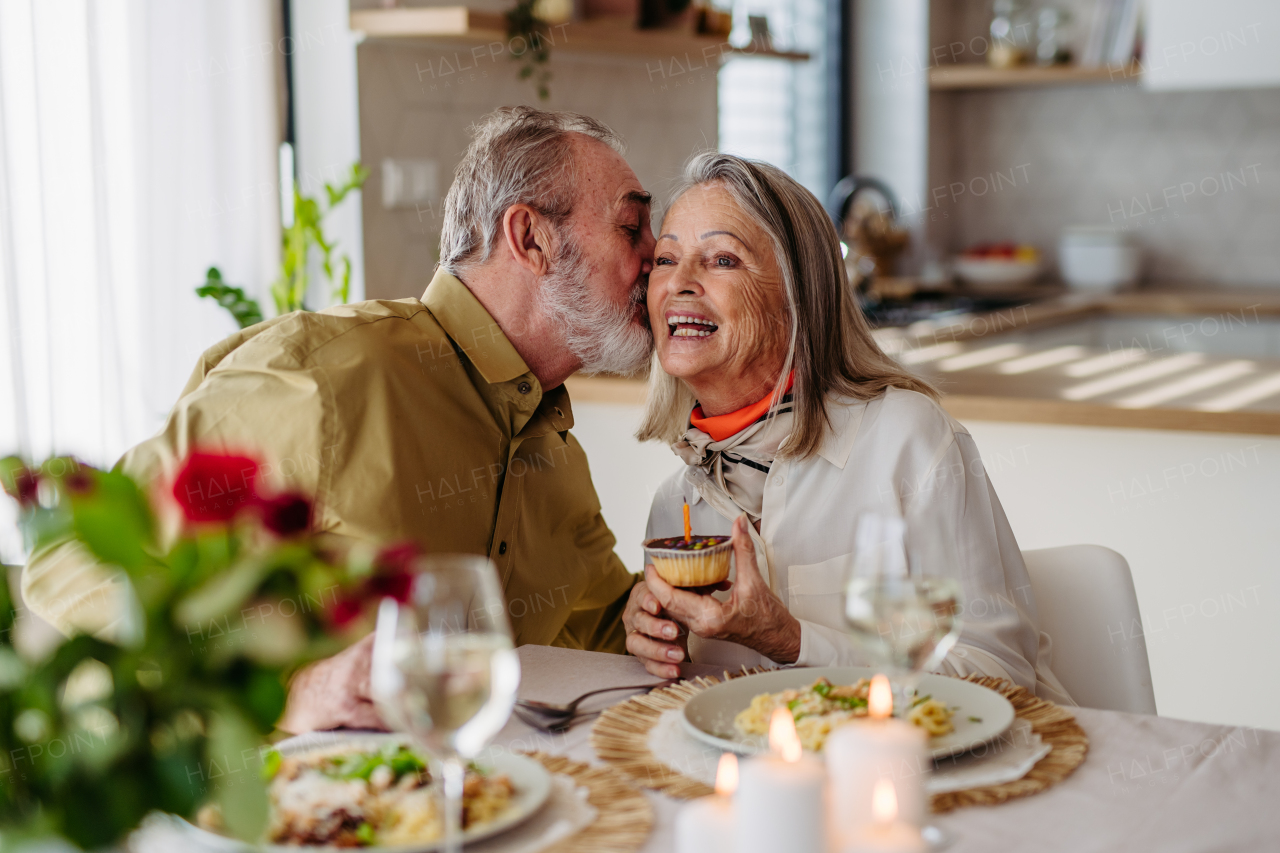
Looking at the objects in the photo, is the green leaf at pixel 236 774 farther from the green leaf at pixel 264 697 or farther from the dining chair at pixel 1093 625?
the dining chair at pixel 1093 625

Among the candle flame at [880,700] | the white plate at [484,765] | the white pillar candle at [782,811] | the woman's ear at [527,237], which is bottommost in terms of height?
the white plate at [484,765]

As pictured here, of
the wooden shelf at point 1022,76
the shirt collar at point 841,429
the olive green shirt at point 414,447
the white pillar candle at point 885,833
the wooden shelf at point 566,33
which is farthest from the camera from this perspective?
the wooden shelf at point 1022,76

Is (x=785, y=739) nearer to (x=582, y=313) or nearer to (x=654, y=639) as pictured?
(x=654, y=639)

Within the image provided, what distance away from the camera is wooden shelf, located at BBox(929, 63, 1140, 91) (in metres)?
5.11

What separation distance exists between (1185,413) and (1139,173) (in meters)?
3.33

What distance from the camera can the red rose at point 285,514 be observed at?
A: 59 centimetres

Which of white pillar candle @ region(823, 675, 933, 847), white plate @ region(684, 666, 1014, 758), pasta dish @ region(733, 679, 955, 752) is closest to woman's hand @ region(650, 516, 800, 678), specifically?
white plate @ region(684, 666, 1014, 758)

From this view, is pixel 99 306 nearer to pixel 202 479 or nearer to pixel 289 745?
pixel 289 745

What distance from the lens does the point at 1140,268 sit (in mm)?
5480

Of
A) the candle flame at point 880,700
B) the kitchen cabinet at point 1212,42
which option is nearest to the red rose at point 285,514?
the candle flame at point 880,700

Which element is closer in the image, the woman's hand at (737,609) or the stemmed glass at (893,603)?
the stemmed glass at (893,603)

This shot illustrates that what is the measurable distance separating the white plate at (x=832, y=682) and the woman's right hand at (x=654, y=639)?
0.44 feet

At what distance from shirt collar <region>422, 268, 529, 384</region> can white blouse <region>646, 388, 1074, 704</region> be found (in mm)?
304

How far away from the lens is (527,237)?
185cm
